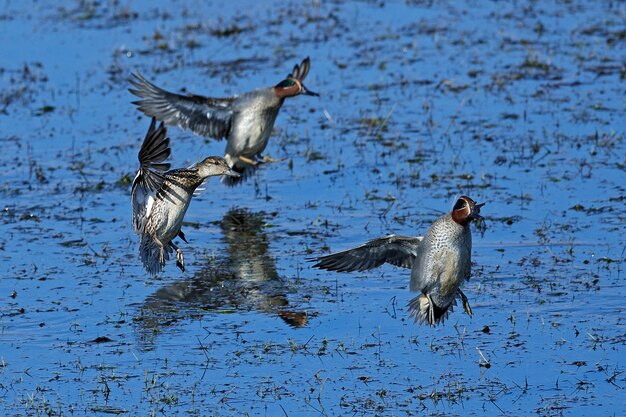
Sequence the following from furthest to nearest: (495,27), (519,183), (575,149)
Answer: (495,27), (575,149), (519,183)

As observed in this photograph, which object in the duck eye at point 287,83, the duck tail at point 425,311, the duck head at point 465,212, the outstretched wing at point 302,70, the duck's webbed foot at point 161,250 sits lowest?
the duck tail at point 425,311

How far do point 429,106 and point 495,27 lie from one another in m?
3.84

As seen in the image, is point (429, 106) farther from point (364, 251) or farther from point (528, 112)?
point (364, 251)

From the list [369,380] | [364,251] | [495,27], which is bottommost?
[369,380]

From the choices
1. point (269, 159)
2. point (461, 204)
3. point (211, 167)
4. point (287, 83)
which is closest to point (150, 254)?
point (211, 167)

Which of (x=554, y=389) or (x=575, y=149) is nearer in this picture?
(x=554, y=389)

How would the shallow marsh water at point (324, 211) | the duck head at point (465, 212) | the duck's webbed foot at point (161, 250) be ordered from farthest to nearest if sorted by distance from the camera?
the duck's webbed foot at point (161, 250), the duck head at point (465, 212), the shallow marsh water at point (324, 211)

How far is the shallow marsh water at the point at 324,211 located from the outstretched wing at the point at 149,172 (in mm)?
567

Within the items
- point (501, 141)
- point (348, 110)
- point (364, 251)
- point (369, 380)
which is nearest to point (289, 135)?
point (348, 110)

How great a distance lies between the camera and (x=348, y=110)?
13.4 m

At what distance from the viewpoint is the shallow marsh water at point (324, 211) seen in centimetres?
689

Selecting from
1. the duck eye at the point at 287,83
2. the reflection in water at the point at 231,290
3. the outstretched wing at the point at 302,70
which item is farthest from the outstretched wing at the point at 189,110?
the reflection in water at the point at 231,290

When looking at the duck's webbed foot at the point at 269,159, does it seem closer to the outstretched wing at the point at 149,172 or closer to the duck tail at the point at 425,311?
the outstretched wing at the point at 149,172

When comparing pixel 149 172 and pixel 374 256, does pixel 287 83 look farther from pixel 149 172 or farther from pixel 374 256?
pixel 374 256
